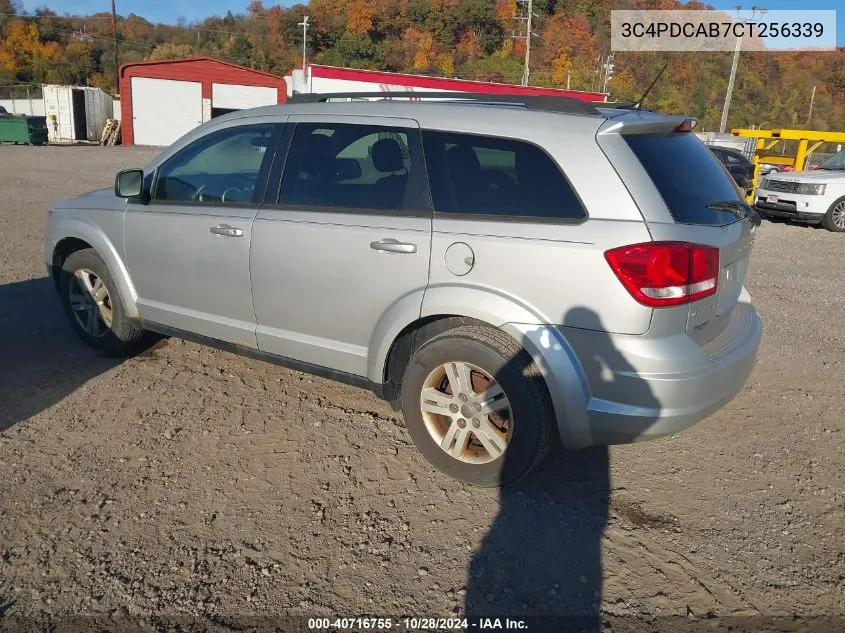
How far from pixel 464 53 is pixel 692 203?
74.3 metres

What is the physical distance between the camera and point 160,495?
3.28 m

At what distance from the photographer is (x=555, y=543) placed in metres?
3.01

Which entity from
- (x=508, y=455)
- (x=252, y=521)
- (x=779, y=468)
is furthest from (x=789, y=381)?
(x=252, y=521)

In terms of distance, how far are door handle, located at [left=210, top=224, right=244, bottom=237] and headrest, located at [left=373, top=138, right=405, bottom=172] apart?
3.00 ft

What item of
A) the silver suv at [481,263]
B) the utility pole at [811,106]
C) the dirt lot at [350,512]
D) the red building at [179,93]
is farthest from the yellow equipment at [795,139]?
the utility pole at [811,106]

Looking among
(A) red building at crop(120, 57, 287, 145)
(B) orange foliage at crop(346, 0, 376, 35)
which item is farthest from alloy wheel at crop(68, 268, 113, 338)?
(B) orange foliage at crop(346, 0, 376, 35)

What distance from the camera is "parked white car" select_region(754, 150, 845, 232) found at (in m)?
13.4

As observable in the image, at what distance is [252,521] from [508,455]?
124 centimetres

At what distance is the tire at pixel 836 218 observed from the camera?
531 inches

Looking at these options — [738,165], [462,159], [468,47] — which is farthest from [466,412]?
[468,47]

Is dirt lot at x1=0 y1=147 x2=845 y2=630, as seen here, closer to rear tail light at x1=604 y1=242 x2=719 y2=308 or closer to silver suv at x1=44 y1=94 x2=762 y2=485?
silver suv at x1=44 y1=94 x2=762 y2=485

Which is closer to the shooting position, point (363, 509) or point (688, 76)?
point (363, 509)

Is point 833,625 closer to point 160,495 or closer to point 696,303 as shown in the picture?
point 696,303

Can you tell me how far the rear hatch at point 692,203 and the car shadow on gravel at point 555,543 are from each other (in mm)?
440
